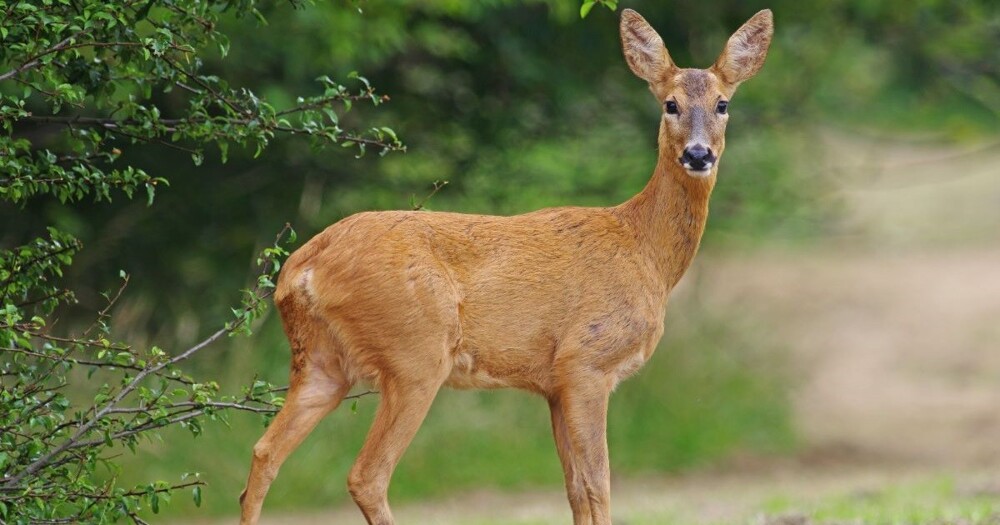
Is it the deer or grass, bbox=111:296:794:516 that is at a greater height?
the deer

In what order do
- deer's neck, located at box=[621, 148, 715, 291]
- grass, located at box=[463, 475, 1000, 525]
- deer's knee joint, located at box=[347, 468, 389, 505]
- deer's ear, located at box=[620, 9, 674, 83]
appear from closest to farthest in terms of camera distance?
deer's knee joint, located at box=[347, 468, 389, 505] < deer's neck, located at box=[621, 148, 715, 291] < deer's ear, located at box=[620, 9, 674, 83] < grass, located at box=[463, 475, 1000, 525]

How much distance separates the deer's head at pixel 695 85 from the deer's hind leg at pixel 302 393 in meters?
1.74

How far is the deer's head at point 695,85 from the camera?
653 centimetres

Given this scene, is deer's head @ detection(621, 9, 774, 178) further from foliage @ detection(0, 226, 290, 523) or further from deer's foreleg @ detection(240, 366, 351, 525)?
foliage @ detection(0, 226, 290, 523)

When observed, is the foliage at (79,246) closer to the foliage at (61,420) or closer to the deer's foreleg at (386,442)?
the foliage at (61,420)

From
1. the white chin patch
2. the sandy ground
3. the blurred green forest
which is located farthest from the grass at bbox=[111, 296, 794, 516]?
the white chin patch

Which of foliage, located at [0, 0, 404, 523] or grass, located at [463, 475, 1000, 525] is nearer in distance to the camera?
foliage, located at [0, 0, 404, 523]

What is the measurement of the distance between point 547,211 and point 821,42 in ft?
27.1

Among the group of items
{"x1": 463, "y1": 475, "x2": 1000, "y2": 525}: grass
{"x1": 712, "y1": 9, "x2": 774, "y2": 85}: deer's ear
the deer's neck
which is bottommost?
{"x1": 463, "y1": 475, "x2": 1000, "y2": 525}: grass

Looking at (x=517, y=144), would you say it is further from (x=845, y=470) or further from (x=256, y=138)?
(x=256, y=138)

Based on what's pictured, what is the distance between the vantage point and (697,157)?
6.46 metres

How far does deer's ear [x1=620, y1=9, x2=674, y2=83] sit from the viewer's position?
6.95 metres

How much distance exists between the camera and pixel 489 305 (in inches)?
245

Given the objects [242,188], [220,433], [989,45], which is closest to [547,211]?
[220,433]
